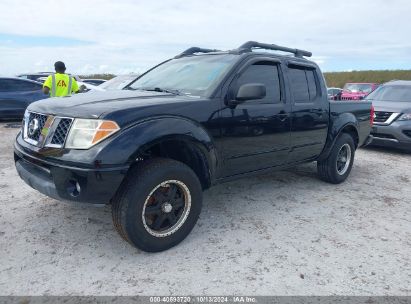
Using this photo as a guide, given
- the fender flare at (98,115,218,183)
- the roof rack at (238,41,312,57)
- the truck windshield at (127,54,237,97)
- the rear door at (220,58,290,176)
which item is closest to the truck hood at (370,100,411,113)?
the roof rack at (238,41,312,57)

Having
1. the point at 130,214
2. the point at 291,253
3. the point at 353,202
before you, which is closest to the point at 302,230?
the point at 291,253

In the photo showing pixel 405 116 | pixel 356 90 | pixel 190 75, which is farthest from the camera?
pixel 356 90

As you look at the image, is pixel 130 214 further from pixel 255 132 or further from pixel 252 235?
pixel 255 132

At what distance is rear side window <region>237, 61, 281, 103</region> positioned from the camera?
3975mm

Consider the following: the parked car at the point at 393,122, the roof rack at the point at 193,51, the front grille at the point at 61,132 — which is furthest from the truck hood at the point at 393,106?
the front grille at the point at 61,132

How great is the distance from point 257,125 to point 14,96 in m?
9.08

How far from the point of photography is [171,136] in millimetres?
3115

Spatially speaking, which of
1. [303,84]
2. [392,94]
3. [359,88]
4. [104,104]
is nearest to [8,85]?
[104,104]

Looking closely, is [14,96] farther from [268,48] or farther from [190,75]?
[268,48]

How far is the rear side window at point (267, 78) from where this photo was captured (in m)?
3.97

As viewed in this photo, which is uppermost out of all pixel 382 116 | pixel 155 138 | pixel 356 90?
pixel 356 90

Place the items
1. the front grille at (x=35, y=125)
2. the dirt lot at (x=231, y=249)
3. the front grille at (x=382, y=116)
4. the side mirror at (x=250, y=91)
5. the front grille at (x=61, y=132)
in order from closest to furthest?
the dirt lot at (x=231, y=249), the front grille at (x=61, y=132), the front grille at (x=35, y=125), the side mirror at (x=250, y=91), the front grille at (x=382, y=116)

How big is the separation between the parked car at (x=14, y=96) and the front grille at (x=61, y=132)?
8635mm

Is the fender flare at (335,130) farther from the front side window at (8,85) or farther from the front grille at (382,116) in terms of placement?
the front side window at (8,85)
